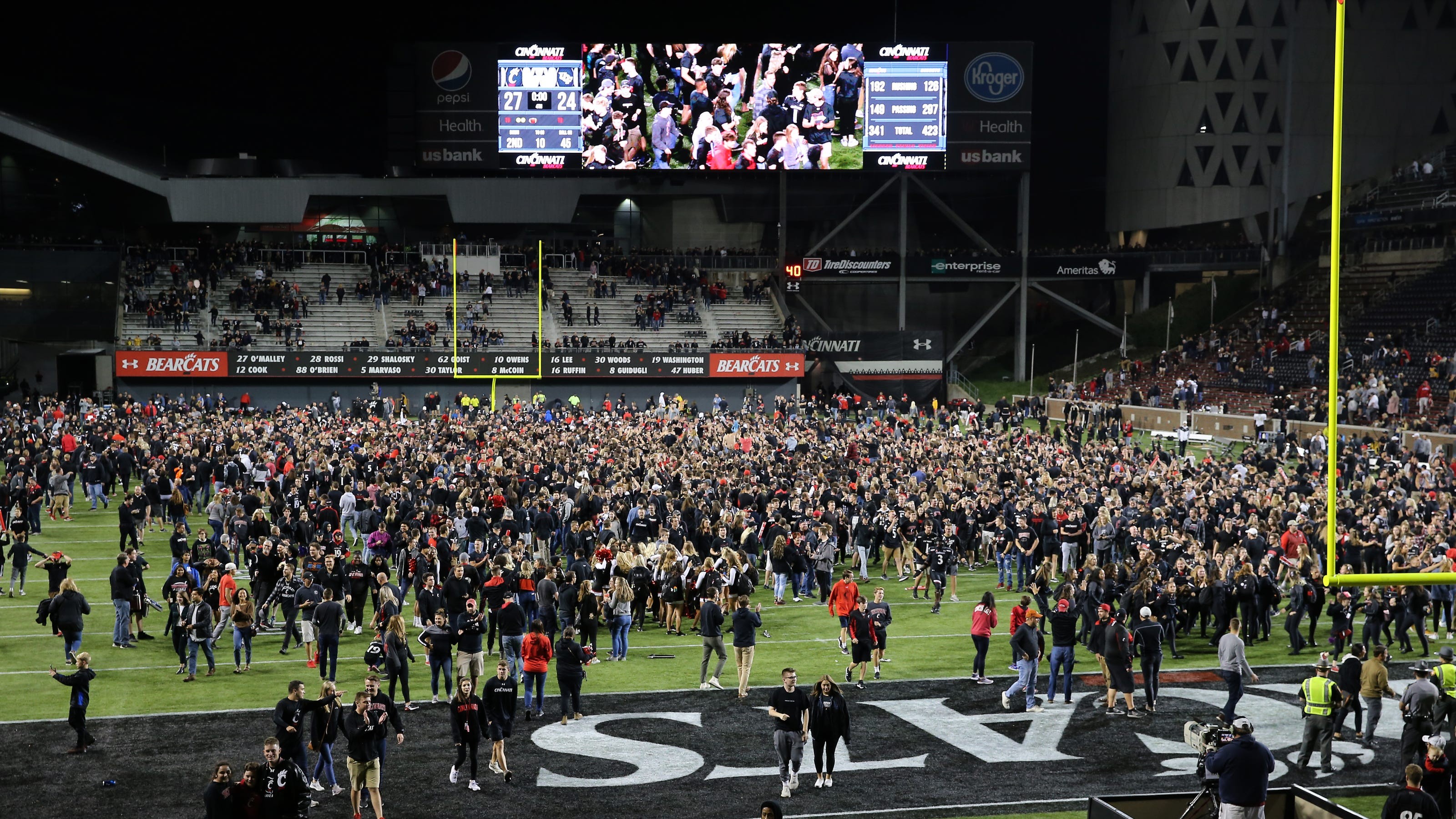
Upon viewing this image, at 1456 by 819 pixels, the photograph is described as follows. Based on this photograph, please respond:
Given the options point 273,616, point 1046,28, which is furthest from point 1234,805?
point 1046,28

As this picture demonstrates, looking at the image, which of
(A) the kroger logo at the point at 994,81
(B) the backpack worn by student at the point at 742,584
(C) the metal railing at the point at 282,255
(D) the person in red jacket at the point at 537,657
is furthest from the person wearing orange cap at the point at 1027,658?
(C) the metal railing at the point at 282,255

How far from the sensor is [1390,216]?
163ft

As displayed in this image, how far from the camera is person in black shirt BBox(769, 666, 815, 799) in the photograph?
12.6 metres

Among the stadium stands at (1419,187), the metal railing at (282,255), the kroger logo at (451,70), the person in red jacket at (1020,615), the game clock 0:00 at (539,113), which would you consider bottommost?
the person in red jacket at (1020,615)

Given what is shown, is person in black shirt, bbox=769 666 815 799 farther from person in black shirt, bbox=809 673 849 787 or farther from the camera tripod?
the camera tripod

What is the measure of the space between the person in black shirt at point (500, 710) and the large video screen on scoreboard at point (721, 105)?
42853mm

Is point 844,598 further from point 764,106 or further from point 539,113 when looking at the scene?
point 539,113

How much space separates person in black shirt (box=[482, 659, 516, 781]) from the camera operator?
264 inches

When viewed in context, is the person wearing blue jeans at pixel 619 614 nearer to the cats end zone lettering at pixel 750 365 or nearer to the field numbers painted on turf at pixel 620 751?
the field numbers painted on turf at pixel 620 751

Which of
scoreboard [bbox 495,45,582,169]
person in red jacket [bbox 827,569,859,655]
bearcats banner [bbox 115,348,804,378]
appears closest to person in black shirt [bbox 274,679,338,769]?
person in red jacket [bbox 827,569,859,655]

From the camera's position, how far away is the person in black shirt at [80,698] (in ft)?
43.4

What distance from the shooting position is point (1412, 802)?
9.80 metres

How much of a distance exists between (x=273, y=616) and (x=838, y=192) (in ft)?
139

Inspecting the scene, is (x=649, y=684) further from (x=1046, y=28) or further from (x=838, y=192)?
(x=1046, y=28)
